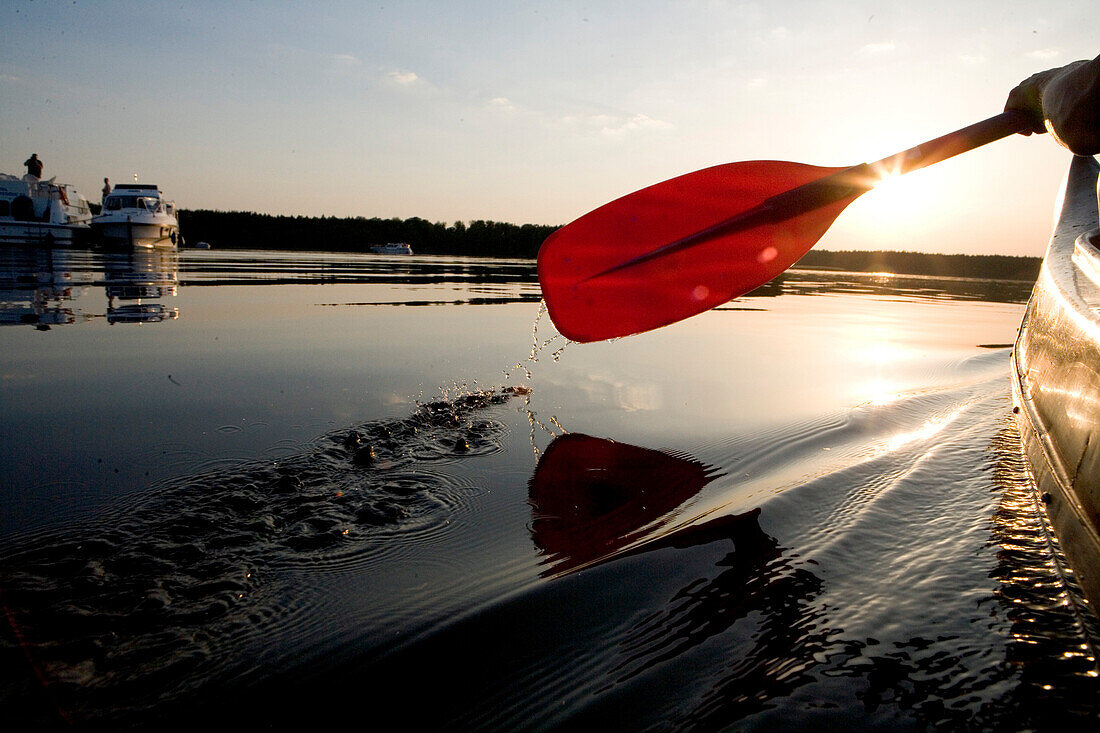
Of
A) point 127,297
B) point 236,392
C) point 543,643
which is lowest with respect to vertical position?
point 543,643

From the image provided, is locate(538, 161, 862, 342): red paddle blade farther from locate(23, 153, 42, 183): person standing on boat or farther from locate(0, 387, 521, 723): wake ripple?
locate(23, 153, 42, 183): person standing on boat

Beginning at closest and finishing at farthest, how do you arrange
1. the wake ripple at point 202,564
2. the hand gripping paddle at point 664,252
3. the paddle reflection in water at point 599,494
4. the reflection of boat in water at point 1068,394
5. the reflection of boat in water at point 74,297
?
1. the wake ripple at point 202,564
2. the reflection of boat in water at point 1068,394
3. the paddle reflection in water at point 599,494
4. the hand gripping paddle at point 664,252
5. the reflection of boat in water at point 74,297

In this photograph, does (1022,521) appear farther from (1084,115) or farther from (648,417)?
(648,417)

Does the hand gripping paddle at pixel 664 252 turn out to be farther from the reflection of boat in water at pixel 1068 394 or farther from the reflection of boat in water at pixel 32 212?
the reflection of boat in water at pixel 32 212

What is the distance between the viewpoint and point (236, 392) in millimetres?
4148

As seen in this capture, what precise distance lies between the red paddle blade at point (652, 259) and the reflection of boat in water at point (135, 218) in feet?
101

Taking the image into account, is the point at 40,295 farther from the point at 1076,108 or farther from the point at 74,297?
the point at 1076,108

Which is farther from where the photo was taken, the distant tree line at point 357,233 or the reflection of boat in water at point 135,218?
the distant tree line at point 357,233

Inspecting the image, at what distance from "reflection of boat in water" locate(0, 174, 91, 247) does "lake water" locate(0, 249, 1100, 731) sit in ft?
98.6

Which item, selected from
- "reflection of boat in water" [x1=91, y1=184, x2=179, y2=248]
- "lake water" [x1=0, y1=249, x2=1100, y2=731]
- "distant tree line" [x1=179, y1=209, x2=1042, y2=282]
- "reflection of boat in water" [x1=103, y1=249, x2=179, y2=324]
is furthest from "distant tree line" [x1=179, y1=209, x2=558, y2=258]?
"lake water" [x1=0, y1=249, x2=1100, y2=731]

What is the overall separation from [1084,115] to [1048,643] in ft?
4.39

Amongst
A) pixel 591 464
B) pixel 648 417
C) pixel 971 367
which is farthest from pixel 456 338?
pixel 971 367

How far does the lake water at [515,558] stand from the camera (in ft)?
4.49

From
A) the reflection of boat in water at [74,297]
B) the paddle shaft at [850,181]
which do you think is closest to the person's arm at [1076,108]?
the paddle shaft at [850,181]
